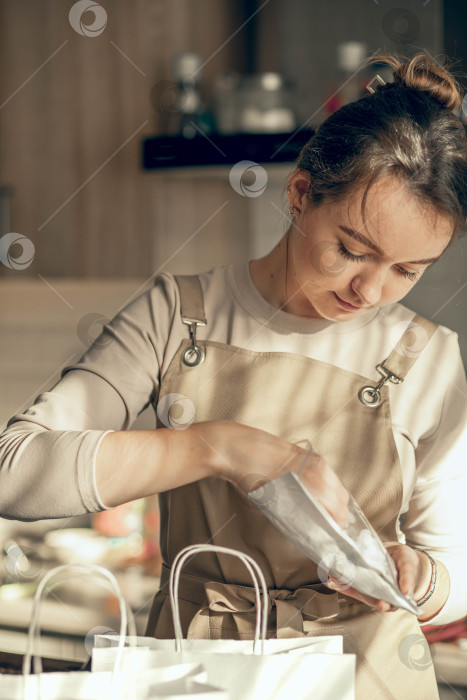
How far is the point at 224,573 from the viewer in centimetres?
79

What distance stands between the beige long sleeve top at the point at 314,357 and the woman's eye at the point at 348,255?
0.14 meters

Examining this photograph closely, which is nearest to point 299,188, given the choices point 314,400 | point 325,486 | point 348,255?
point 348,255

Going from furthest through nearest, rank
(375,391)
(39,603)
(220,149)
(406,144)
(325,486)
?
(220,149) → (375,391) → (406,144) → (325,486) → (39,603)

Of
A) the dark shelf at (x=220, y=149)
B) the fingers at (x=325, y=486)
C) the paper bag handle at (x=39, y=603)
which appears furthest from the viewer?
the dark shelf at (x=220, y=149)

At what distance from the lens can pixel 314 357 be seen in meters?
0.84

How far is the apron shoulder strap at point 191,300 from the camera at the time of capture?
0.84 metres

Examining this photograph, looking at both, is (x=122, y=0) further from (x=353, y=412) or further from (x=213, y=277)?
(x=353, y=412)

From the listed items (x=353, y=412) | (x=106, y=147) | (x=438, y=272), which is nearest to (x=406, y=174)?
(x=353, y=412)

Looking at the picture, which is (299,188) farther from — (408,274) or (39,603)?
(39,603)

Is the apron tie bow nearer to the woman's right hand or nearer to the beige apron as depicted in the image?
the beige apron

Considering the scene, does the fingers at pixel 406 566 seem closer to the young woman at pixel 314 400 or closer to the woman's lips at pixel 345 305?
the young woman at pixel 314 400

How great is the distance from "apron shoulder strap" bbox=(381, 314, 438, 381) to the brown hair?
0.13 meters

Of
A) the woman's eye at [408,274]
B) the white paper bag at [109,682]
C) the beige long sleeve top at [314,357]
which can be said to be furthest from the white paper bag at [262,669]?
the woman's eye at [408,274]

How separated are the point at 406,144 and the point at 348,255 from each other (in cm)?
12
